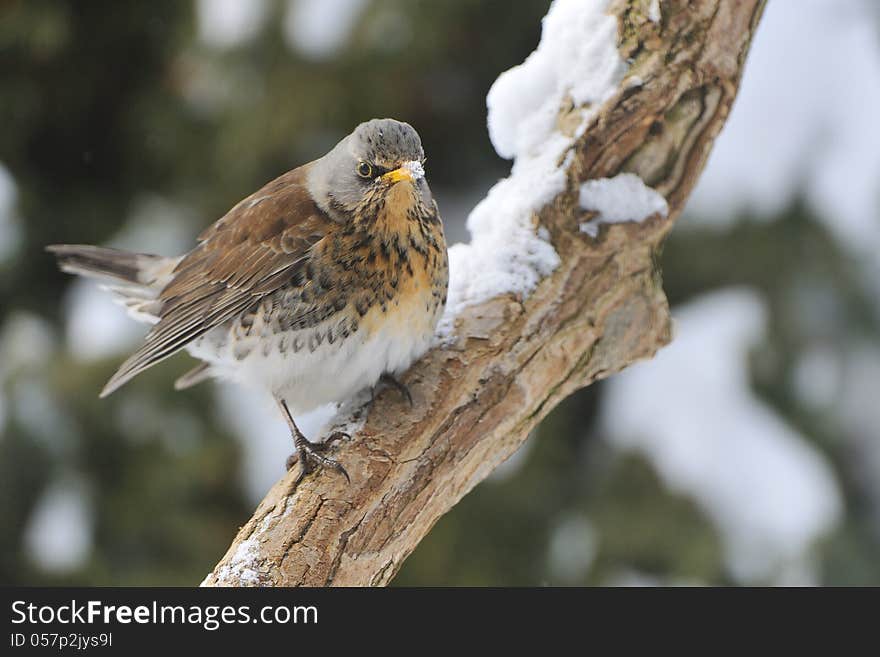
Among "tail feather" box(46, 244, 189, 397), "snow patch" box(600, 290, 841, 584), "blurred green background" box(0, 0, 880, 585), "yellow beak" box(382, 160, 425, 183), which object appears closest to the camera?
"yellow beak" box(382, 160, 425, 183)

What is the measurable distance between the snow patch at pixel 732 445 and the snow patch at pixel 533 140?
61.6 inches

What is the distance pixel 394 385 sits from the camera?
2518 millimetres

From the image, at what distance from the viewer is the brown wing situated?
2.45 metres

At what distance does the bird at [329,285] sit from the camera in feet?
7.73

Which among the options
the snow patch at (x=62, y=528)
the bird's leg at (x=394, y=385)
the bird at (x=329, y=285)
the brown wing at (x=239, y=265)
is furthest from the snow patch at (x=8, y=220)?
A: the bird's leg at (x=394, y=385)

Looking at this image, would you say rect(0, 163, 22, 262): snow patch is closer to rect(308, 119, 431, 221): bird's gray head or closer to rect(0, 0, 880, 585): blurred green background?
rect(0, 0, 880, 585): blurred green background

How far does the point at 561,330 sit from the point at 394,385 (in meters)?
0.46

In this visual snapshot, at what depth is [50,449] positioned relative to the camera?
13.9 ft

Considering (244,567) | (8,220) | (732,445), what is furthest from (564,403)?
(8,220)

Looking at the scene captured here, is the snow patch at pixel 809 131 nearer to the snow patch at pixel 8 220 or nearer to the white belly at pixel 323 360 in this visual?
the white belly at pixel 323 360

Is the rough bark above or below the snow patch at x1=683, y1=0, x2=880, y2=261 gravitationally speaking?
below

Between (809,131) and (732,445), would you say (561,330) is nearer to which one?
(732,445)

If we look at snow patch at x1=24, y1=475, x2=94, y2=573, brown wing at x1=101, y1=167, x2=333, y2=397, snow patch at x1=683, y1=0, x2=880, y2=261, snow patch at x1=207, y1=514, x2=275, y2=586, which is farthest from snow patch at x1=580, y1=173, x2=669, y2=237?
snow patch at x1=24, y1=475, x2=94, y2=573

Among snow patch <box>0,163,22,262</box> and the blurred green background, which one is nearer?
the blurred green background
